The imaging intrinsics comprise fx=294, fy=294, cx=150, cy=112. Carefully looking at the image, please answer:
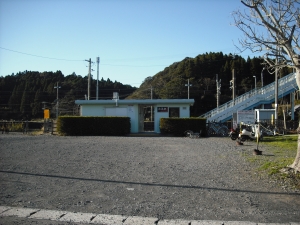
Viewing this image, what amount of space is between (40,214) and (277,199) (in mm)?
4383

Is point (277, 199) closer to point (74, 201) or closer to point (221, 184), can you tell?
point (221, 184)

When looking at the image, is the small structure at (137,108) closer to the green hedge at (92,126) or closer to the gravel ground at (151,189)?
the green hedge at (92,126)

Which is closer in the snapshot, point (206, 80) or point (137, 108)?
point (137, 108)

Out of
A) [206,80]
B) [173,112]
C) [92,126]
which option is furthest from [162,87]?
[92,126]

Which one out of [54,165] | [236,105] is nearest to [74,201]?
[54,165]

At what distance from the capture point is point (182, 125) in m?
22.5

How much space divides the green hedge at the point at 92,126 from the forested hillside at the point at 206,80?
34.6 metres

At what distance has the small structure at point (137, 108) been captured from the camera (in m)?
24.7

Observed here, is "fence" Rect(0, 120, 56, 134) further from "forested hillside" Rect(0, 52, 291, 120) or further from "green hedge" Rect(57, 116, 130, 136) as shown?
"forested hillside" Rect(0, 52, 291, 120)

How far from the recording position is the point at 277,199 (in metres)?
5.73

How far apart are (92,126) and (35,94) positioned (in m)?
41.4

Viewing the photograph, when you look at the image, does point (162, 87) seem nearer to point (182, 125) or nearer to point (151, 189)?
point (182, 125)

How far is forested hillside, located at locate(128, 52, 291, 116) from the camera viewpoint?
58688 millimetres

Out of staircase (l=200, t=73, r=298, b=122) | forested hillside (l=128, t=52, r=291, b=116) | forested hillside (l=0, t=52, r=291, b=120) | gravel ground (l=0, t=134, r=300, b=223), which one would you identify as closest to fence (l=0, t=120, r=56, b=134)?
gravel ground (l=0, t=134, r=300, b=223)
